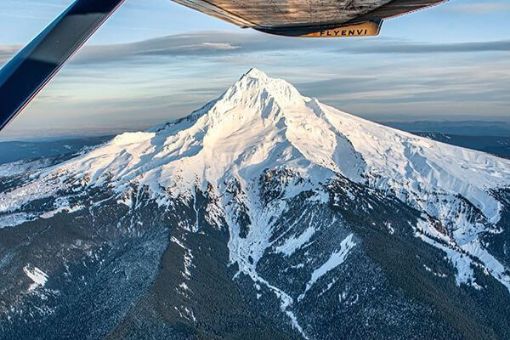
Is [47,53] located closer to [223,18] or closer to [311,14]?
[223,18]

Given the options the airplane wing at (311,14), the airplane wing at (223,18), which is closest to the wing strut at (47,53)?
the airplane wing at (223,18)

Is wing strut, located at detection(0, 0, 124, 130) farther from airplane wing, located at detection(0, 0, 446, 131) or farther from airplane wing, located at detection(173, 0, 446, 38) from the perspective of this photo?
airplane wing, located at detection(173, 0, 446, 38)

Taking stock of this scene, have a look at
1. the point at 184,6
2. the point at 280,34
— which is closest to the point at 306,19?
the point at 280,34

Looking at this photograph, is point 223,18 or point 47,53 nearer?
point 47,53

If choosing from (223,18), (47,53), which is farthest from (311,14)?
(47,53)

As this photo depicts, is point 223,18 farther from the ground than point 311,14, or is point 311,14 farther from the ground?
point 311,14

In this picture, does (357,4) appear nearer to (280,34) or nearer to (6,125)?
(280,34)

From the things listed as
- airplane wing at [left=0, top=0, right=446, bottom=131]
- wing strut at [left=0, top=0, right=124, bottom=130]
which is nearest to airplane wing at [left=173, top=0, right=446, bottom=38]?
airplane wing at [left=0, top=0, right=446, bottom=131]
